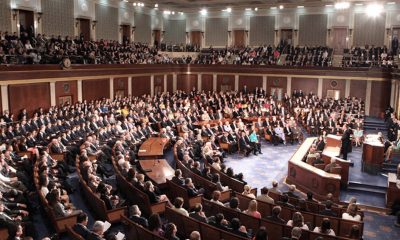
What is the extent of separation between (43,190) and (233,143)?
30.4 ft

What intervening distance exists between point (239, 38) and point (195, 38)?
4147 millimetres

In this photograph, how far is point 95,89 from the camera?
2155cm

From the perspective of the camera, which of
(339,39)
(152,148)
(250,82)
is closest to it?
(152,148)

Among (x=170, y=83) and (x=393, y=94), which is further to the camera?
(x=170, y=83)

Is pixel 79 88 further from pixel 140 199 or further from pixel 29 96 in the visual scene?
pixel 140 199

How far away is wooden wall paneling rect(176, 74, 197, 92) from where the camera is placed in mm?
29516

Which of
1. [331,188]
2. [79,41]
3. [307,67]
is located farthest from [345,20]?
[331,188]

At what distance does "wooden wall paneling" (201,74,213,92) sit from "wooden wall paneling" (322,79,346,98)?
28.4 feet

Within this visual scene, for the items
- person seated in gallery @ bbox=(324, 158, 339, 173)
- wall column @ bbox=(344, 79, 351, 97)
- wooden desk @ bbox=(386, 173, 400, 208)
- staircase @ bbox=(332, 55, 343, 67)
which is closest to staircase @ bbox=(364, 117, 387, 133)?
wall column @ bbox=(344, 79, 351, 97)

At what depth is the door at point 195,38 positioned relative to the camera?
3359 centimetres

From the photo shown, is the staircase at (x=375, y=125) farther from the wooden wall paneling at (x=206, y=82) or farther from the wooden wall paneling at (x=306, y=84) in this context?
the wooden wall paneling at (x=206, y=82)

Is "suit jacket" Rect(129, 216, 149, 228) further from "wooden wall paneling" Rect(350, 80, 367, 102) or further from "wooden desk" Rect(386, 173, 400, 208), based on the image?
"wooden wall paneling" Rect(350, 80, 367, 102)

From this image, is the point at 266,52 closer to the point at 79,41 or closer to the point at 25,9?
the point at 79,41

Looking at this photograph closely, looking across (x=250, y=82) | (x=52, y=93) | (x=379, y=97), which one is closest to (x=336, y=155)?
(x=379, y=97)
